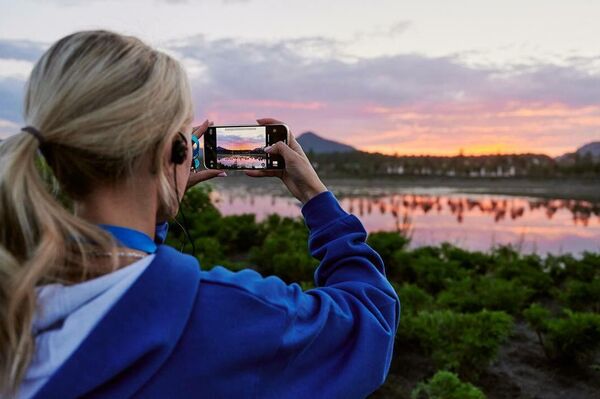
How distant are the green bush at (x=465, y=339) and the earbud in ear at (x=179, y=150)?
3.92 metres

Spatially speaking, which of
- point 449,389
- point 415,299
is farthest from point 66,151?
point 415,299

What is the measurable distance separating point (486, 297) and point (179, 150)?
557cm

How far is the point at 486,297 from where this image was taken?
248 inches

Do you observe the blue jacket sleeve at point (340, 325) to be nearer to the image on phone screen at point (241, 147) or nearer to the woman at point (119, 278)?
the woman at point (119, 278)

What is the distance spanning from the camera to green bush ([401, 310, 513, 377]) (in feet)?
15.8

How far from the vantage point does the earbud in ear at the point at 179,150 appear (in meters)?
1.22

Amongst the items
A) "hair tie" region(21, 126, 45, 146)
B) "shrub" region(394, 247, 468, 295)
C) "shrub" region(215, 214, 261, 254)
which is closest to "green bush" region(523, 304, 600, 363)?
"shrub" region(394, 247, 468, 295)

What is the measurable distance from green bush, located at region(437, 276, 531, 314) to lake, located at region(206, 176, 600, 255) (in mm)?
4279

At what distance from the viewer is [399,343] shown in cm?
554

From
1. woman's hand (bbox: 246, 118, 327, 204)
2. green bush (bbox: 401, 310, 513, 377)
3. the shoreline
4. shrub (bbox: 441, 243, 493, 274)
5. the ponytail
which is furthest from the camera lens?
the shoreline

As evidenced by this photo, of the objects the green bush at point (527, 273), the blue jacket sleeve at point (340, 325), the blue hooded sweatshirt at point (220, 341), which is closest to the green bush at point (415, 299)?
the green bush at point (527, 273)

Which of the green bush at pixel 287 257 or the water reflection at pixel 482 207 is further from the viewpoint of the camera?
the water reflection at pixel 482 207

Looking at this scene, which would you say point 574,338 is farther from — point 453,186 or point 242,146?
point 453,186

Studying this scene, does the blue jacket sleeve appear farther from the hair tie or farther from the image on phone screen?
the hair tie
